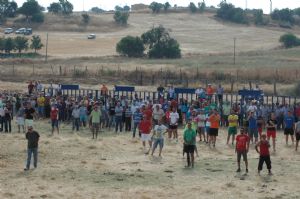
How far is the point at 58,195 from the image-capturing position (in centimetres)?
1711

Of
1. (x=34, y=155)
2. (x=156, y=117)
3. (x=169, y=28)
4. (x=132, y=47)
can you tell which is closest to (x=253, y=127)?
(x=156, y=117)

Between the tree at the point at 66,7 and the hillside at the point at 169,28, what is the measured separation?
20.2 feet

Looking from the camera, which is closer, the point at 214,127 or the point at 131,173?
the point at 131,173

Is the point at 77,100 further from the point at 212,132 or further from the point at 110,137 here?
the point at 212,132

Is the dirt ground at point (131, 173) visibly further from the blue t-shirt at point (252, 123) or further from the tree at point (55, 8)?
the tree at point (55, 8)

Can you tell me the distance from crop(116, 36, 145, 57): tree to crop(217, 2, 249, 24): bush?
72325 mm

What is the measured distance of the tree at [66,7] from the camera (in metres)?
160

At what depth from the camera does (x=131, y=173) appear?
65.1 ft

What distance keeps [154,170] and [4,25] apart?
12340 cm

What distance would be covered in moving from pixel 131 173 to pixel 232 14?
145056mm

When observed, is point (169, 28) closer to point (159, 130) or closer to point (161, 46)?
point (161, 46)

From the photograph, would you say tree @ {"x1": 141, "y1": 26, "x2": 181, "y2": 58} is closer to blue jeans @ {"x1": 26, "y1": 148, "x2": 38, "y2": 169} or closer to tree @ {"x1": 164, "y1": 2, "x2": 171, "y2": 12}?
blue jeans @ {"x1": 26, "y1": 148, "x2": 38, "y2": 169}


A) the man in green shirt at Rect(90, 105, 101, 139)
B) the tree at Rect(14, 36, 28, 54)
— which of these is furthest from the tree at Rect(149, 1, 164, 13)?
the man in green shirt at Rect(90, 105, 101, 139)

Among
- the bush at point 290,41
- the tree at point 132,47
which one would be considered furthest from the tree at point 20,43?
the bush at point 290,41
